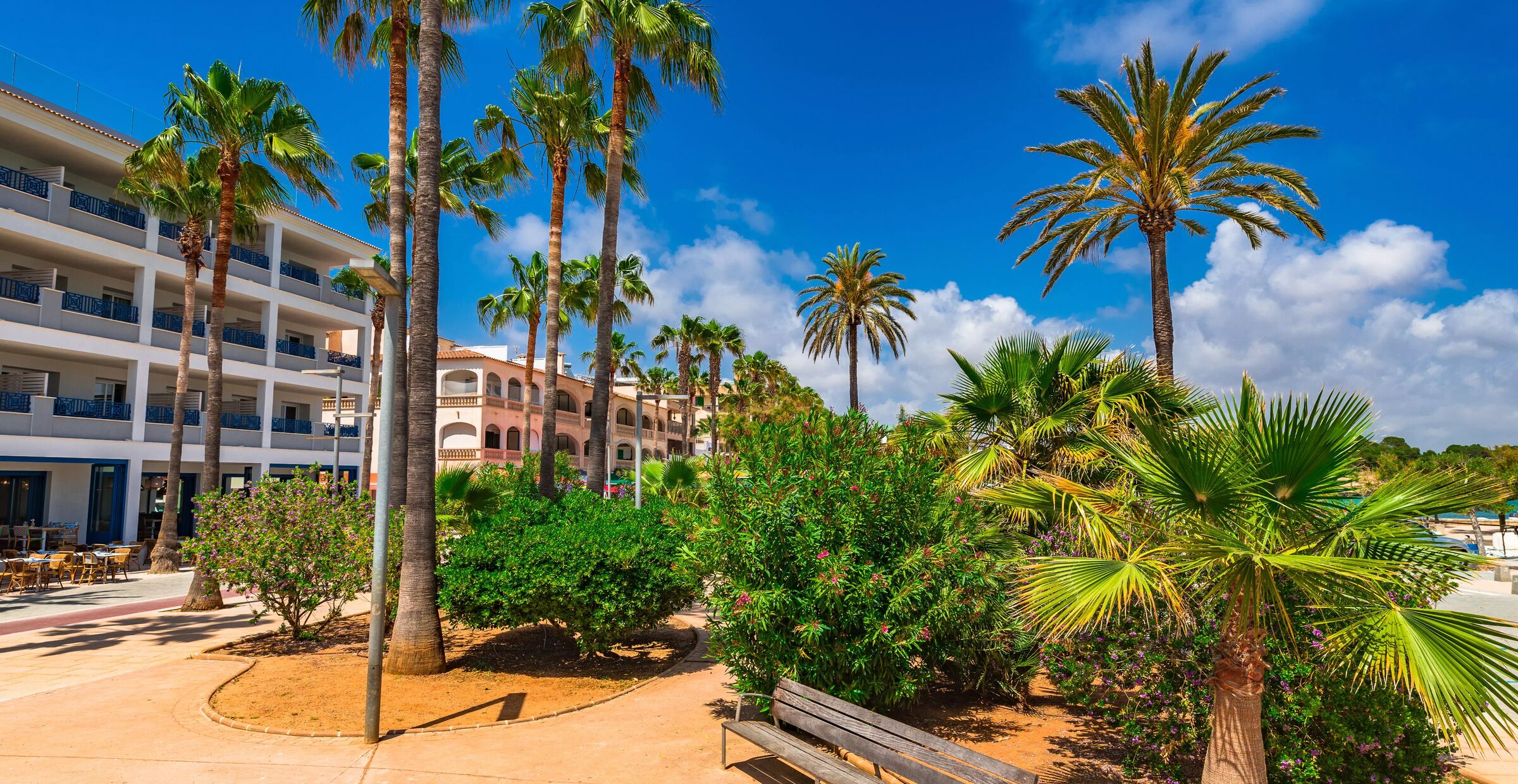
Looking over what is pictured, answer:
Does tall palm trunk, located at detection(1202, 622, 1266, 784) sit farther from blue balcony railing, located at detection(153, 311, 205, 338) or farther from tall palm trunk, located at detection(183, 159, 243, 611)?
blue balcony railing, located at detection(153, 311, 205, 338)

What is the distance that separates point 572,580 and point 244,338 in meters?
25.7

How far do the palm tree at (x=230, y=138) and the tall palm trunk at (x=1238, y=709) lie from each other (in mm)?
17092

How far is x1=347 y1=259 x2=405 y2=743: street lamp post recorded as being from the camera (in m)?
7.04

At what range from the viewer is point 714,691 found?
9016mm

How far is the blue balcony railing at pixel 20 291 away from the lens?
2105cm

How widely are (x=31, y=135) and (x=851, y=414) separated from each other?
87.6ft

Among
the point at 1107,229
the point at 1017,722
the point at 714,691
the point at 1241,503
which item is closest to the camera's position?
the point at 1241,503

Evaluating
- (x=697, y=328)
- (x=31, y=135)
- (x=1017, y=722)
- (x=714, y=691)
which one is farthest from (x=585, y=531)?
(x=697, y=328)

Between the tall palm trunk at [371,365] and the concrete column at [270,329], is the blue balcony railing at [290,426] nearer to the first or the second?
the tall palm trunk at [371,365]

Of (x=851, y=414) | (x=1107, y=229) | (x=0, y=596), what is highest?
(x=1107, y=229)

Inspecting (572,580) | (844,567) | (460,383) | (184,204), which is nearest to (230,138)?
(184,204)

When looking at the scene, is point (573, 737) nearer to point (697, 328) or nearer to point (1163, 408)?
point (1163, 408)

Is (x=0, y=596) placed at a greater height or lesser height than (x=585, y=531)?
lesser

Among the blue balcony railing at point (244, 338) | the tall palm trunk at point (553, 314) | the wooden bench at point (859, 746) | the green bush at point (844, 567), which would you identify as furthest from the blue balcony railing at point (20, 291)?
the wooden bench at point (859, 746)
